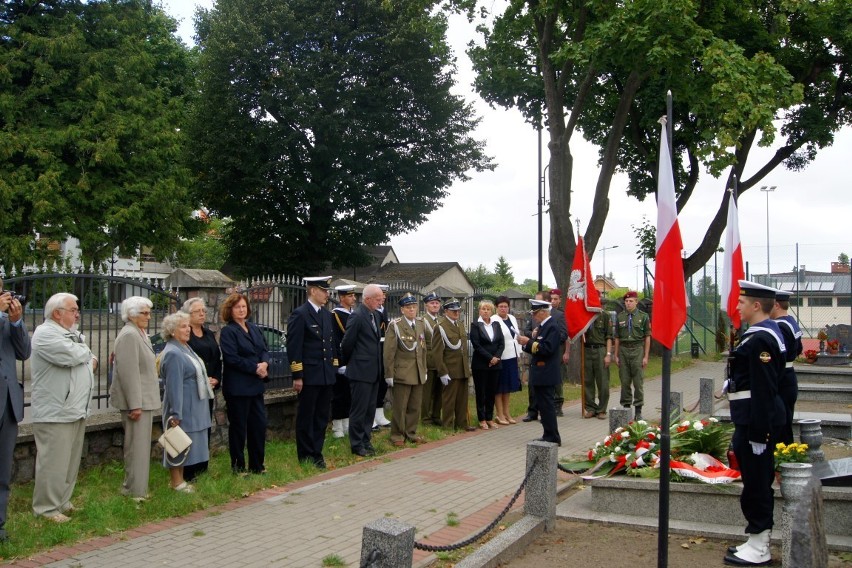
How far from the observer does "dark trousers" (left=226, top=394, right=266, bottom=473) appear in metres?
8.11

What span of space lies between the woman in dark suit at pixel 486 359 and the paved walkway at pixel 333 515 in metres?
1.77

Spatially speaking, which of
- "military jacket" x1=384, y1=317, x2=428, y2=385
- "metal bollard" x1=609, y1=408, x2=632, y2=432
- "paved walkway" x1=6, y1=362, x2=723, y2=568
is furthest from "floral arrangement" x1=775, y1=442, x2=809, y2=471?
"military jacket" x1=384, y1=317, x2=428, y2=385

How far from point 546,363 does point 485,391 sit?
76.6 inches

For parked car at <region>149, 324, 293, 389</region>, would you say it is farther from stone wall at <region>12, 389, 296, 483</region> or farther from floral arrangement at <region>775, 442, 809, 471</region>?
floral arrangement at <region>775, 442, 809, 471</region>

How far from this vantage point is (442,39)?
64.3 feet

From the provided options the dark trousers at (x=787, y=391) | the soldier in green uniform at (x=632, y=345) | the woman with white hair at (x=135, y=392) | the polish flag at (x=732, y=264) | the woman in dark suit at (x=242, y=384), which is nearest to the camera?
the dark trousers at (x=787, y=391)

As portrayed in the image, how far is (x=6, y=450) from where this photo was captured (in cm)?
612

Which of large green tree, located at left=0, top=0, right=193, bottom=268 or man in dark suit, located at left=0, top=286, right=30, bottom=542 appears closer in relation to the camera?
man in dark suit, located at left=0, top=286, right=30, bottom=542

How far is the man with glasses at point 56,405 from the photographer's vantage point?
6.40 metres

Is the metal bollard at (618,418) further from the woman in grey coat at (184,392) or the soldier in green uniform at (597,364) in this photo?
the woman in grey coat at (184,392)

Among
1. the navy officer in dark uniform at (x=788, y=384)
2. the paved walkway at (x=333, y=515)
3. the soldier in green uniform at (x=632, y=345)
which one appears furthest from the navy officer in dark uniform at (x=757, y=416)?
the soldier in green uniform at (x=632, y=345)

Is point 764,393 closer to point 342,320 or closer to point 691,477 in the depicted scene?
point 691,477

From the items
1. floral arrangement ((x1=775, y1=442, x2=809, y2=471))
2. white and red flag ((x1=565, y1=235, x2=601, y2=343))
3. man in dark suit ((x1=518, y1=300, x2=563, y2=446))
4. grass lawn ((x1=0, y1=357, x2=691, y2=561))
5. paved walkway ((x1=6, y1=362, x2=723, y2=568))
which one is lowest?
paved walkway ((x1=6, y1=362, x2=723, y2=568))

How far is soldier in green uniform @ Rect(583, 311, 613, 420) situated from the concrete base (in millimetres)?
5903
